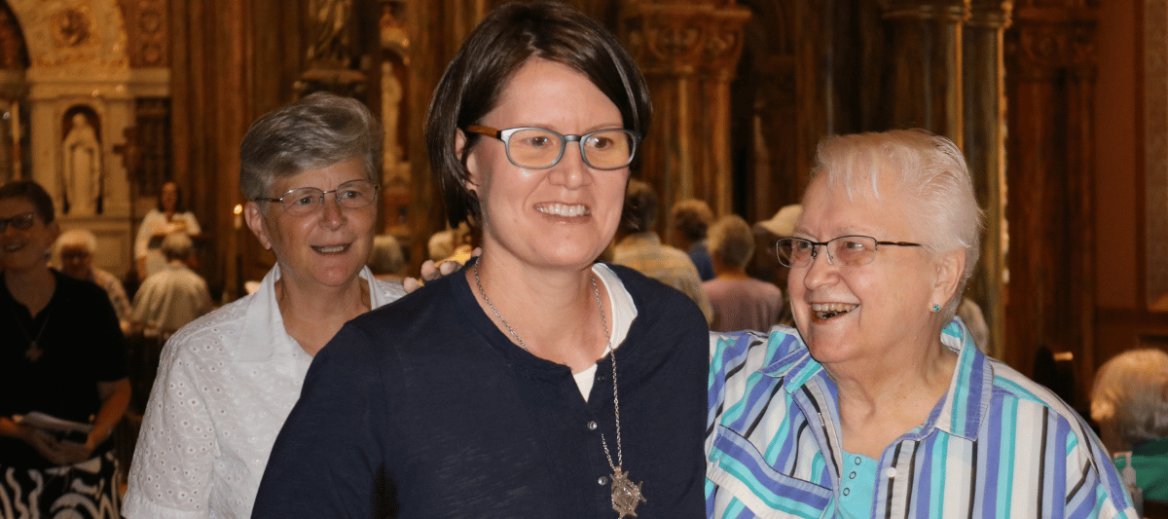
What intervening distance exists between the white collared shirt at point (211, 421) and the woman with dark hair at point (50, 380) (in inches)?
90.4

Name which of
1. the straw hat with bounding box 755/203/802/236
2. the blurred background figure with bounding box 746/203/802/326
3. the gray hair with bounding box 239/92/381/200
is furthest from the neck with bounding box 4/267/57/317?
the straw hat with bounding box 755/203/802/236

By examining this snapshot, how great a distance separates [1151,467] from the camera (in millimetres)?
4848

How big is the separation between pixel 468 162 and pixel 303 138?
3.53ft

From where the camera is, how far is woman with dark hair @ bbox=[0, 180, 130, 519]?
5273 mm

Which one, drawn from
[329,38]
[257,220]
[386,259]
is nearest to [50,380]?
[257,220]

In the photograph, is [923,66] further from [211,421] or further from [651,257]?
[211,421]

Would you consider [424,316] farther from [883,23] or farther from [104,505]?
[883,23]

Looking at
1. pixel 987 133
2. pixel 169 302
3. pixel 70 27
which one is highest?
pixel 70 27

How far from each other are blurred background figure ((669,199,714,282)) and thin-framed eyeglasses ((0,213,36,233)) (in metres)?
4.42

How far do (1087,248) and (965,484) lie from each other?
12.9 meters

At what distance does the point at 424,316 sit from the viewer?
2215mm

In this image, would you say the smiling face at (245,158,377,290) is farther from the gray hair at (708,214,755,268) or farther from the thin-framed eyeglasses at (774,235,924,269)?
the gray hair at (708,214,755,268)

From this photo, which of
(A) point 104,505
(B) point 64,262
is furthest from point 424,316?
(B) point 64,262

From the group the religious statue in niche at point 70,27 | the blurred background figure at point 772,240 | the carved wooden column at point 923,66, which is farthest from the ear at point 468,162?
the religious statue in niche at point 70,27
